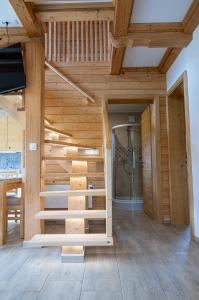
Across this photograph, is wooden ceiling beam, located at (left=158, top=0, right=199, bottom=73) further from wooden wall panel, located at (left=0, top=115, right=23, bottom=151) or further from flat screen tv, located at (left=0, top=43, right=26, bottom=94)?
wooden wall panel, located at (left=0, top=115, right=23, bottom=151)

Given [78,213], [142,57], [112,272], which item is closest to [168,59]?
[142,57]

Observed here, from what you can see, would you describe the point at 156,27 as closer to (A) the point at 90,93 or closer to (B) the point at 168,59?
(B) the point at 168,59

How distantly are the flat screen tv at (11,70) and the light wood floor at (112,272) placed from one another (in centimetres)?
201

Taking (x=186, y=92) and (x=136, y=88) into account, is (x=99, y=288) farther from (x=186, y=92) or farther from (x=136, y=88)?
(x=136, y=88)

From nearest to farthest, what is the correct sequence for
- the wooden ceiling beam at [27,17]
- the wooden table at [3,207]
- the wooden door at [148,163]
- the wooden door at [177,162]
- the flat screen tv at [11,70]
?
the wooden ceiling beam at [27,17] < the wooden table at [3,207] < the flat screen tv at [11,70] < the wooden door at [177,162] < the wooden door at [148,163]

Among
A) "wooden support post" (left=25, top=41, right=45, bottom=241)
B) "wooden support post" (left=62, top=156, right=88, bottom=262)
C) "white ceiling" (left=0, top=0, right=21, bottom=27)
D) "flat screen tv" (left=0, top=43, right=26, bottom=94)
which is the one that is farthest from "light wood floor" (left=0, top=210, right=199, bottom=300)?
"white ceiling" (left=0, top=0, right=21, bottom=27)

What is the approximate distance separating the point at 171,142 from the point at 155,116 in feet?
1.79

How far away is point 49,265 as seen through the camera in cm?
229

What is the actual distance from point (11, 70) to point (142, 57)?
Answer: 2083 mm

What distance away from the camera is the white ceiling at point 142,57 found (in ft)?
11.9

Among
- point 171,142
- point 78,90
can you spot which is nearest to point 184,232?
point 171,142

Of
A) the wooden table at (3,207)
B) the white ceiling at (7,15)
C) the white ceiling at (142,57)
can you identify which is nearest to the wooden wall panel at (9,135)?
the wooden table at (3,207)

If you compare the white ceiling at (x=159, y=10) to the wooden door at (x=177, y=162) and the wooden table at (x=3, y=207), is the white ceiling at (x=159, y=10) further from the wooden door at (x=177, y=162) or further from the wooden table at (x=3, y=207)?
the wooden table at (x=3, y=207)

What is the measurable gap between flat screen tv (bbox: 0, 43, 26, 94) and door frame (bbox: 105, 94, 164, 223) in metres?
1.68
